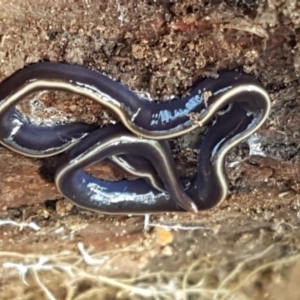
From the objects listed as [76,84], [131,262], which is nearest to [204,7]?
[76,84]

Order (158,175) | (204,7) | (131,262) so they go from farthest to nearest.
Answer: (131,262) < (158,175) < (204,7)

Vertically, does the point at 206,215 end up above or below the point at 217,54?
below

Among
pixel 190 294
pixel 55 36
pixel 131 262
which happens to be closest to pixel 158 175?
pixel 55 36

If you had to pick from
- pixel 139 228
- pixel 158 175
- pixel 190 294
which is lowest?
pixel 190 294

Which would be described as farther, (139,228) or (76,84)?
(139,228)

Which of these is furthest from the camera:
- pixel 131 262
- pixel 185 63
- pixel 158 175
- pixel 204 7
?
pixel 131 262

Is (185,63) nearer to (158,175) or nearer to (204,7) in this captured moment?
(204,7)
